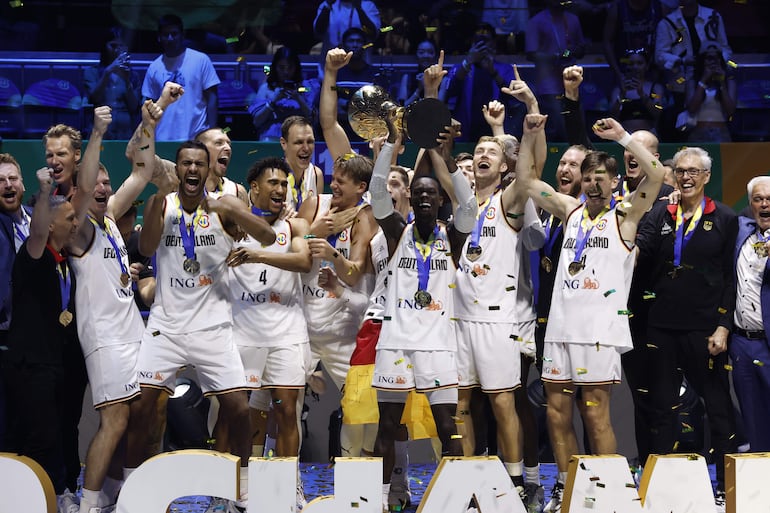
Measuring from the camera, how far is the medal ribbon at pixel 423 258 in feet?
19.6

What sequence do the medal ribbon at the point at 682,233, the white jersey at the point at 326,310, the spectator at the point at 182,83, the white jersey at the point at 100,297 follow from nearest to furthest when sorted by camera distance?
the white jersey at the point at 100,297, the medal ribbon at the point at 682,233, the white jersey at the point at 326,310, the spectator at the point at 182,83

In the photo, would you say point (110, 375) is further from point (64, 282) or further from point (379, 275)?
point (379, 275)

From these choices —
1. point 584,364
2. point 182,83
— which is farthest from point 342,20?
point 584,364

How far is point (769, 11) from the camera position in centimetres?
1055

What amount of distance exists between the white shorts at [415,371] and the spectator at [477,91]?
11.0 ft

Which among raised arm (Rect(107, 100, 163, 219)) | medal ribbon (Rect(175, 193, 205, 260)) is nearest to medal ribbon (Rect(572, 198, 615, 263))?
medal ribbon (Rect(175, 193, 205, 260))

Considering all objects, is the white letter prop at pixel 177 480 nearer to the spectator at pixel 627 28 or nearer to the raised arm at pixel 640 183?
the raised arm at pixel 640 183

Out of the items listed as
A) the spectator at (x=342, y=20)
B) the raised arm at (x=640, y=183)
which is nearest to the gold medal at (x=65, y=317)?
the raised arm at (x=640, y=183)

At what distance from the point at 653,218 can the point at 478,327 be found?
1.37 metres

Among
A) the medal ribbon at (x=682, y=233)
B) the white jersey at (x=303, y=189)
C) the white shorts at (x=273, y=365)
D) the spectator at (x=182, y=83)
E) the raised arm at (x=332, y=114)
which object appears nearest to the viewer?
the white shorts at (x=273, y=365)

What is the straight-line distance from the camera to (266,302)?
623 centimetres

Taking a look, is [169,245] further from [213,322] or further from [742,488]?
[742,488]

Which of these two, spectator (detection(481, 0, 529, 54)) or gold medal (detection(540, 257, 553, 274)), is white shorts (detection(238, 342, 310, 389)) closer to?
gold medal (detection(540, 257, 553, 274))

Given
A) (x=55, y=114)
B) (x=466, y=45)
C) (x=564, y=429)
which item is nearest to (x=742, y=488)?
(x=564, y=429)
